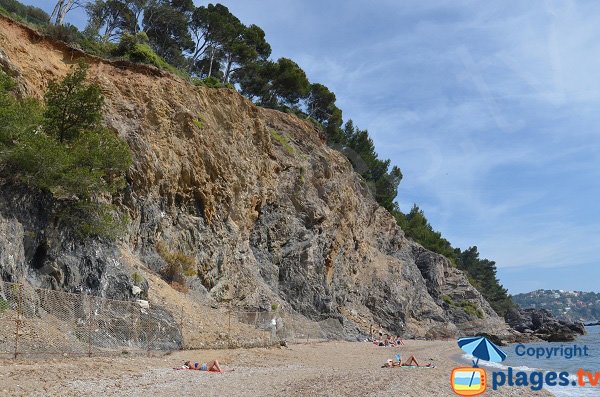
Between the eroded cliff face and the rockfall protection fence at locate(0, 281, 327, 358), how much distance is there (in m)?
1.49

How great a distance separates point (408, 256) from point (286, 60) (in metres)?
25.8

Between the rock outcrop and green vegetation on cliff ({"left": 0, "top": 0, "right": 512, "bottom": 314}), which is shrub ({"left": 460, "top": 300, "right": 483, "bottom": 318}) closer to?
the rock outcrop

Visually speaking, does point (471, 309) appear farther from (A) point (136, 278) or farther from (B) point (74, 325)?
(B) point (74, 325)

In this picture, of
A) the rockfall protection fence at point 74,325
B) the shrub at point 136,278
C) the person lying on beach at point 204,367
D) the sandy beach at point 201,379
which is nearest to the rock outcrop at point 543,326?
the sandy beach at point 201,379

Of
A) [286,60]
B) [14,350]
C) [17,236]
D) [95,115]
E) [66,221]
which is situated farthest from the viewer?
[286,60]

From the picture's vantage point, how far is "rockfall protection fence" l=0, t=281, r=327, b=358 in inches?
477

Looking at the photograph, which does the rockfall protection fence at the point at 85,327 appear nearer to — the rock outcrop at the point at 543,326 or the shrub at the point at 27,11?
the shrub at the point at 27,11

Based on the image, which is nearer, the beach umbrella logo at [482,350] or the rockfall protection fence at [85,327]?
the beach umbrella logo at [482,350]

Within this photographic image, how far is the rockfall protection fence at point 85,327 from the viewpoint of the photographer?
1212cm

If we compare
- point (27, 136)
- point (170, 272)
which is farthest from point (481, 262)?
point (27, 136)

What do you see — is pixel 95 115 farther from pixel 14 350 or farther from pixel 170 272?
pixel 14 350

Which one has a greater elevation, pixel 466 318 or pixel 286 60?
pixel 286 60

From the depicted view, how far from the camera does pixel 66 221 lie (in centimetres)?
1730

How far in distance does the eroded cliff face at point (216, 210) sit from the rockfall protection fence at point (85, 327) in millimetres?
1492
